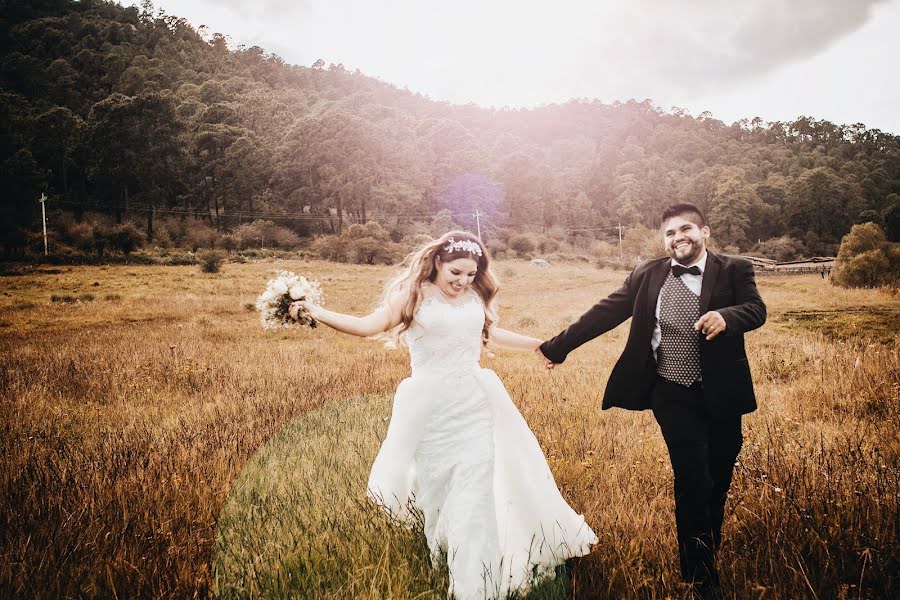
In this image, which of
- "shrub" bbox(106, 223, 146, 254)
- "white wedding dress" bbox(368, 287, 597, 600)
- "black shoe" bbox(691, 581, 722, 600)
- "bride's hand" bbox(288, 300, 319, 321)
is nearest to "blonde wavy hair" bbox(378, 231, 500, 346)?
"white wedding dress" bbox(368, 287, 597, 600)

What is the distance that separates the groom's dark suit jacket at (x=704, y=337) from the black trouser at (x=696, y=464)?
12cm

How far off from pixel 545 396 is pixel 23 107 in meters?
41.3

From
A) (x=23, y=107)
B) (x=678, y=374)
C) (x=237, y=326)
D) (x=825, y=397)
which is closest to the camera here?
(x=678, y=374)

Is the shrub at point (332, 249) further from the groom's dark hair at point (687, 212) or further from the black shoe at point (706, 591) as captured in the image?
the black shoe at point (706, 591)

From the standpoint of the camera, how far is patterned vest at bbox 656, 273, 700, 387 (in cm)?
277

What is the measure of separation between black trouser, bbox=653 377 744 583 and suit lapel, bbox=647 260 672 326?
0.45m

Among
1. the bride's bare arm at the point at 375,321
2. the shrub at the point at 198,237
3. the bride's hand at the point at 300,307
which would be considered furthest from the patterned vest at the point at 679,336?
the shrub at the point at 198,237

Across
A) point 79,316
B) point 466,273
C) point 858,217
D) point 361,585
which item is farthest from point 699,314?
point 858,217

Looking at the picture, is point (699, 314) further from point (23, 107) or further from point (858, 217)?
point (858, 217)

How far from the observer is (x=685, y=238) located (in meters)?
2.83

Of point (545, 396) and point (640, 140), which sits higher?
point (640, 140)

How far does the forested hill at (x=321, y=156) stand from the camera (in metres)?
35.6

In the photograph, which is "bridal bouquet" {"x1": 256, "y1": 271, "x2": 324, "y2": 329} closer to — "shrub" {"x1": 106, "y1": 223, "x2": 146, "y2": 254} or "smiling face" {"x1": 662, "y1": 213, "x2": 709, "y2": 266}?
"smiling face" {"x1": 662, "y1": 213, "x2": 709, "y2": 266}

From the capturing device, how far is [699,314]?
278 centimetres
